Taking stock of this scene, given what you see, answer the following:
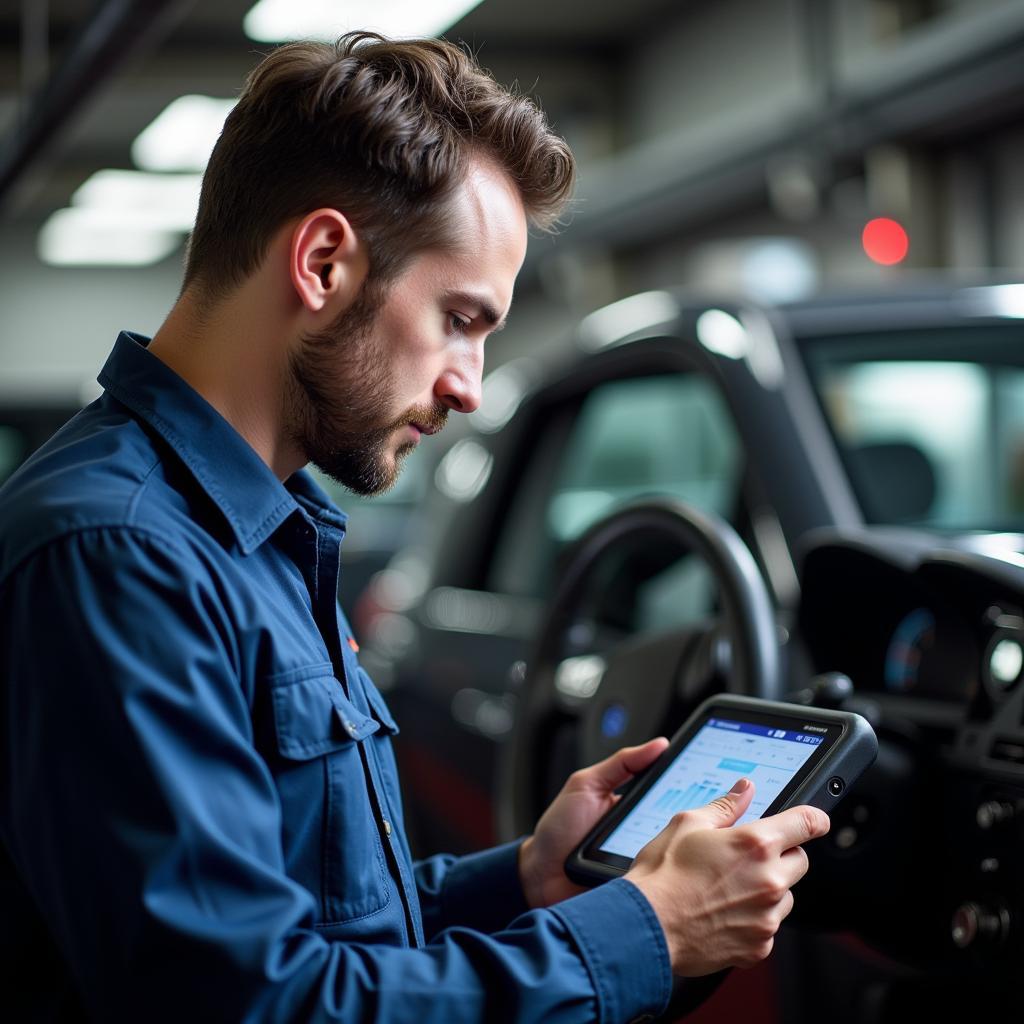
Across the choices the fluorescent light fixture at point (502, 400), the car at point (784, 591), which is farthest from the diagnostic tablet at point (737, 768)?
the fluorescent light fixture at point (502, 400)

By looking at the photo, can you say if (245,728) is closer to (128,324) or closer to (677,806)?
(677,806)

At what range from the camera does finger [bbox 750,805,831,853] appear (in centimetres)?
112

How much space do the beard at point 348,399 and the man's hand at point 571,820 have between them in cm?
41

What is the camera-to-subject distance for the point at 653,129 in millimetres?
9219

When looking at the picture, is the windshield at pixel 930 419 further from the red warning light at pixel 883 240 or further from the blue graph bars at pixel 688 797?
the red warning light at pixel 883 240

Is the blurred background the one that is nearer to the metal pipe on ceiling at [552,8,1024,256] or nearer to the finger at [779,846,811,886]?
the metal pipe on ceiling at [552,8,1024,256]

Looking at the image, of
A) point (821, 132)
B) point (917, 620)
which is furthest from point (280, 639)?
point (821, 132)

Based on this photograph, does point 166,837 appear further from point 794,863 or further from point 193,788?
point 794,863

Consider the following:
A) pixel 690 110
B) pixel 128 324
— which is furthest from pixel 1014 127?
pixel 128 324

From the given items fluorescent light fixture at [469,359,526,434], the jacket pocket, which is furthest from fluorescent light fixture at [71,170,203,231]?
the jacket pocket

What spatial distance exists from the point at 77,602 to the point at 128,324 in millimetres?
13364

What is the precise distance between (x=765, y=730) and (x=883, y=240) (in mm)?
5300

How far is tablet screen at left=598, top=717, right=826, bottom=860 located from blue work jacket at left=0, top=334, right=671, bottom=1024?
0.75ft

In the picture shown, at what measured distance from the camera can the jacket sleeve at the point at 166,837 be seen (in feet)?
3.14
